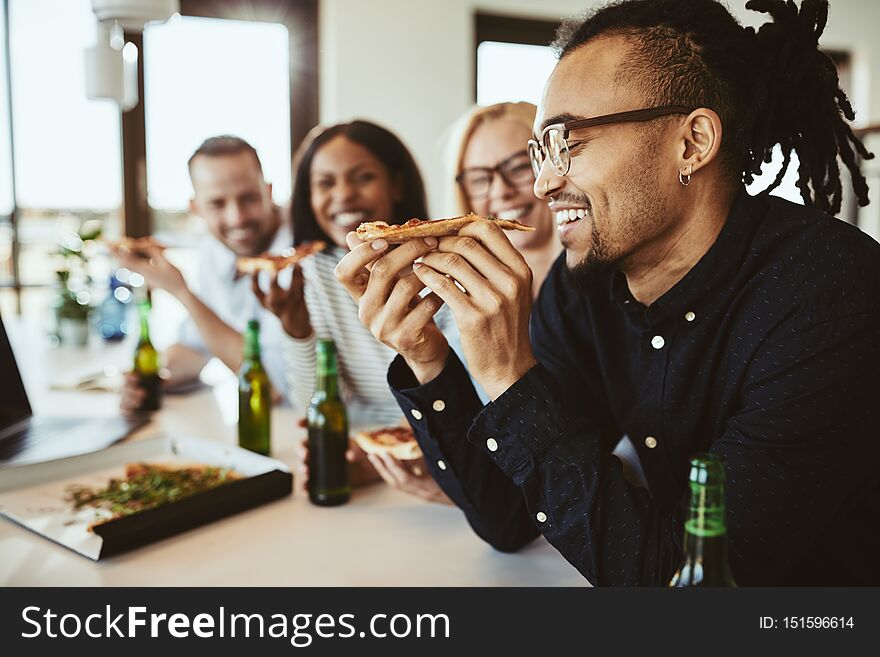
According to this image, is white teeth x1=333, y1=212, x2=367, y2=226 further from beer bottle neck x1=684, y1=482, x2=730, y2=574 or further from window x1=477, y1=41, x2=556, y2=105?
window x1=477, y1=41, x2=556, y2=105

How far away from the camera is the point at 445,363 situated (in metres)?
1.13

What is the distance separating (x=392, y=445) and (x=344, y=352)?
2.44ft

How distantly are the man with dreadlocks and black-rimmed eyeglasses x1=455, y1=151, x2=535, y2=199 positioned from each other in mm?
824

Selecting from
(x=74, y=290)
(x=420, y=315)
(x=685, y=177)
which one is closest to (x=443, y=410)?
(x=420, y=315)

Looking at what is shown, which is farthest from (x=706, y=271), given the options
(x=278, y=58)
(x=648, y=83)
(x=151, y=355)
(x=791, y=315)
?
(x=278, y=58)

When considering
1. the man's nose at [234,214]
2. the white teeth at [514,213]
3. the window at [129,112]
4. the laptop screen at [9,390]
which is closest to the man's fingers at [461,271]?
the laptop screen at [9,390]

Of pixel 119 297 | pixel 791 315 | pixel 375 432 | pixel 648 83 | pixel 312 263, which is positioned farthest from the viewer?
pixel 119 297

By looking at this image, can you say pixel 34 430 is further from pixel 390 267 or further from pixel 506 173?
pixel 506 173

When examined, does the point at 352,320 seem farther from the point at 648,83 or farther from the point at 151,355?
the point at 648,83

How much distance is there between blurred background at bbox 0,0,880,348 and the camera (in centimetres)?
458

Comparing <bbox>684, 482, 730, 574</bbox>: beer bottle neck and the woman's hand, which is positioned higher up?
<bbox>684, 482, 730, 574</bbox>: beer bottle neck

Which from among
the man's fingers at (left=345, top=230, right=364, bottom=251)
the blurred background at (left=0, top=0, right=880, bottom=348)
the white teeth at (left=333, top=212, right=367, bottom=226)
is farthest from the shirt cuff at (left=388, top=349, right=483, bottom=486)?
the blurred background at (left=0, top=0, right=880, bottom=348)

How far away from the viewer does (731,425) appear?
38.4 inches

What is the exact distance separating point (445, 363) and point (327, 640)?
43cm
